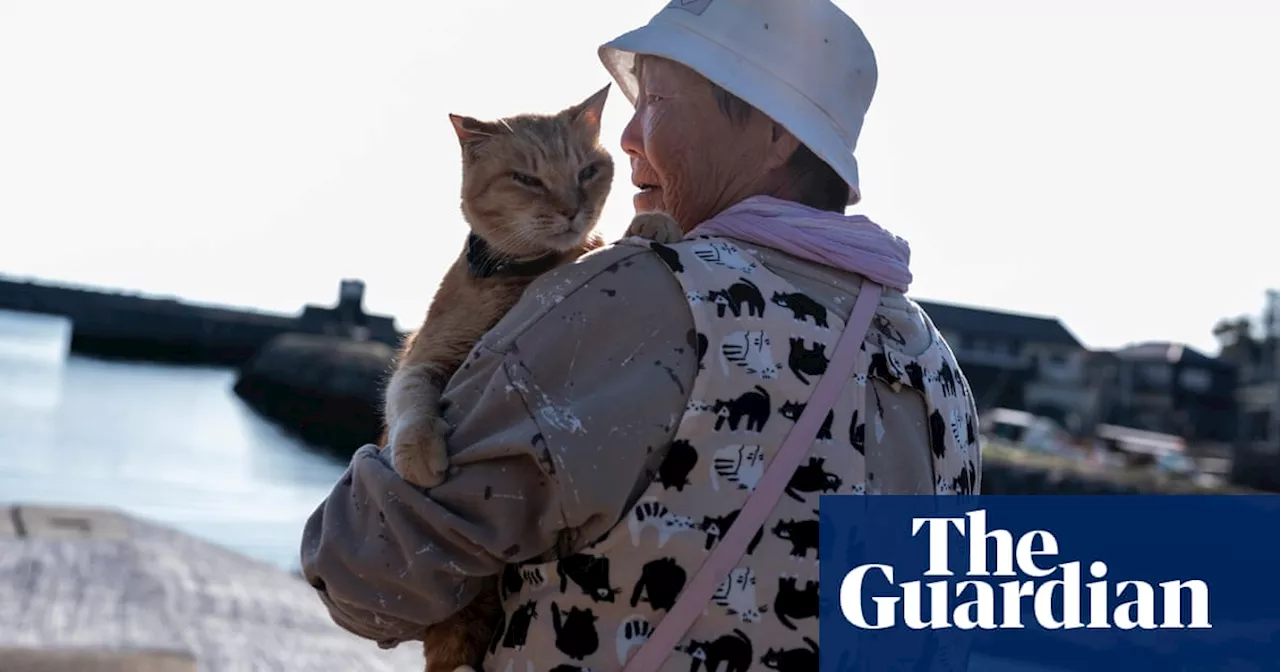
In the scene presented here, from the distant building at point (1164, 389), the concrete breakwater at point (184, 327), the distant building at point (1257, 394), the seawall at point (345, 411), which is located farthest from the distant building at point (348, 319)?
the distant building at point (1257, 394)

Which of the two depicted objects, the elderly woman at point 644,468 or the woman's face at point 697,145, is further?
the woman's face at point 697,145

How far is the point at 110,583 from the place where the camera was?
609 centimetres

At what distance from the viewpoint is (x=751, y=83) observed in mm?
1479

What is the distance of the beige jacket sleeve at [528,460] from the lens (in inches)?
48.3

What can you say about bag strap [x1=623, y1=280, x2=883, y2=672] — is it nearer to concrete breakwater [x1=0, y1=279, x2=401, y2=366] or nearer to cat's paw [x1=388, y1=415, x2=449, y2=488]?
cat's paw [x1=388, y1=415, x2=449, y2=488]

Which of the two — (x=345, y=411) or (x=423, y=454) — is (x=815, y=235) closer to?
(x=423, y=454)

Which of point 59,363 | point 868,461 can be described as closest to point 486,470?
point 868,461

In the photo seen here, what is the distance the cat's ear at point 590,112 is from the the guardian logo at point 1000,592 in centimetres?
77

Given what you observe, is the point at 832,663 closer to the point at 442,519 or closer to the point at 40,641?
the point at 442,519

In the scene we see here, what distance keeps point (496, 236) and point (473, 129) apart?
206 mm

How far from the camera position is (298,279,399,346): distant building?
47219mm

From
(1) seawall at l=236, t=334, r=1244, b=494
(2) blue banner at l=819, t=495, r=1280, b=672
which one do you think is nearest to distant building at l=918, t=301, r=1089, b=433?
(1) seawall at l=236, t=334, r=1244, b=494

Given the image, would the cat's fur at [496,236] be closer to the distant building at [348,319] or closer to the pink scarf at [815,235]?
the pink scarf at [815,235]

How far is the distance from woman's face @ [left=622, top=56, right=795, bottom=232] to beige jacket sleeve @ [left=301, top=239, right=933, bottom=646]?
29 centimetres
